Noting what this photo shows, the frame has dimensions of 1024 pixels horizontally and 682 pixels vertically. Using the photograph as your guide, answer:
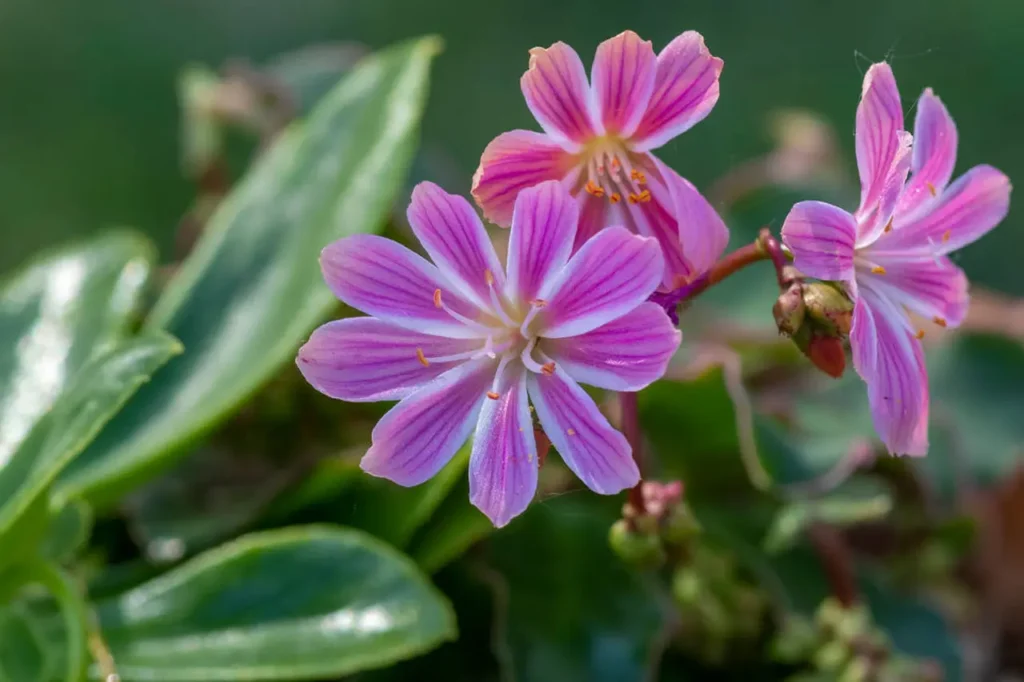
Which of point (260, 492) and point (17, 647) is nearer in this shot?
point (17, 647)

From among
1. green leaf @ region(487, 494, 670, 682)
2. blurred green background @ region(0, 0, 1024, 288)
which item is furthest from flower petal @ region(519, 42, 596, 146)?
blurred green background @ region(0, 0, 1024, 288)

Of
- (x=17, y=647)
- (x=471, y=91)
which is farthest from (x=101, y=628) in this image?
(x=471, y=91)

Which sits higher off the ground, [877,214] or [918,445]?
[877,214]

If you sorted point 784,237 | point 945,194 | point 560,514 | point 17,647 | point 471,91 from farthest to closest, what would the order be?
point 471,91
point 560,514
point 17,647
point 945,194
point 784,237

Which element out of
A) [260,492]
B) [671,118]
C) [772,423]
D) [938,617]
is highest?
[671,118]

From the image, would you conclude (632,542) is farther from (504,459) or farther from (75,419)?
(75,419)

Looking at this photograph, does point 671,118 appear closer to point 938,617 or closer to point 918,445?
point 918,445

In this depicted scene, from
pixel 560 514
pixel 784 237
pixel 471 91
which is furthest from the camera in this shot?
pixel 471 91
